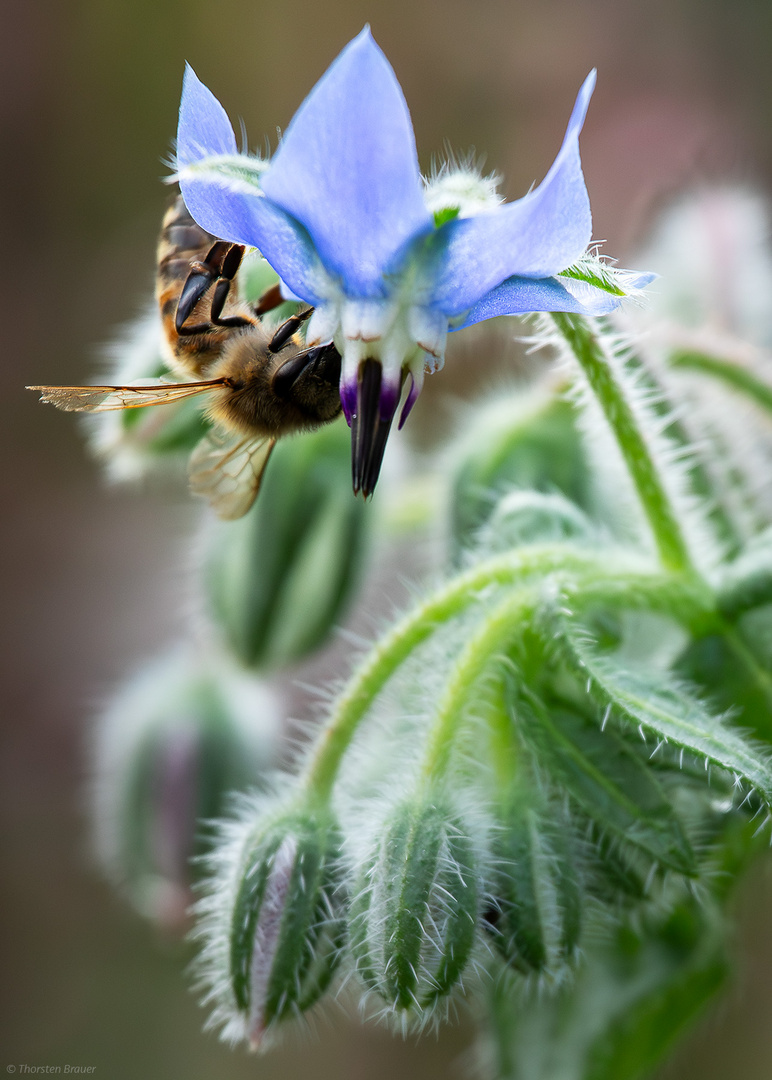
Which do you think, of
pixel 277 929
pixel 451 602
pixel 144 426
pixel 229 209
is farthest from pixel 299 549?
pixel 229 209

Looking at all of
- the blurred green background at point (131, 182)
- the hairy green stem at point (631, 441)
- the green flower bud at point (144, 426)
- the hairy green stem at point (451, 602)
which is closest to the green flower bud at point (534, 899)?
the hairy green stem at point (451, 602)

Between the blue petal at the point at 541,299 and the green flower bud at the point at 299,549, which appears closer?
the blue petal at the point at 541,299

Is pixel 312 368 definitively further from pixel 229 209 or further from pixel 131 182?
pixel 131 182

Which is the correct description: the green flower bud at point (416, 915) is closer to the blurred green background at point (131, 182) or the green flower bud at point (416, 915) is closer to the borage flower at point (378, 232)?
the borage flower at point (378, 232)

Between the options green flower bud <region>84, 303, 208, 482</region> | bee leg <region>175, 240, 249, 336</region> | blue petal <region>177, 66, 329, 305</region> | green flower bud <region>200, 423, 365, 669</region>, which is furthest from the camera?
green flower bud <region>200, 423, 365, 669</region>

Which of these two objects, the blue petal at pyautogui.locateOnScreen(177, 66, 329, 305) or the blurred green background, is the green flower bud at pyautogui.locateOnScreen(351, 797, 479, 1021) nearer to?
the blue petal at pyautogui.locateOnScreen(177, 66, 329, 305)

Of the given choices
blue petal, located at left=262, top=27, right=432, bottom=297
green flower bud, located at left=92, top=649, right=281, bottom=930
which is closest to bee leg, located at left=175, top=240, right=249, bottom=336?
blue petal, located at left=262, top=27, right=432, bottom=297

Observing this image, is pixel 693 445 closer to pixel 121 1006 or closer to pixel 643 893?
pixel 643 893
